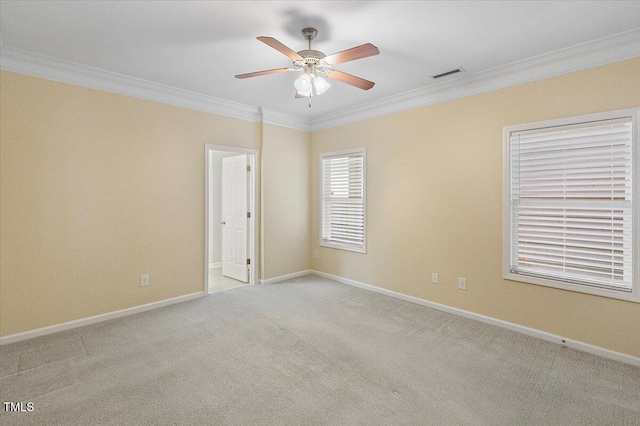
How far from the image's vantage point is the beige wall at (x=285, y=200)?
493cm

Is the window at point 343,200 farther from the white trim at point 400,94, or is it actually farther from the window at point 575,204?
the window at point 575,204

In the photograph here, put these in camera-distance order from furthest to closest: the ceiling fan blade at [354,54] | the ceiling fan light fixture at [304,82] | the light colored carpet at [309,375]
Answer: the ceiling fan light fixture at [304,82] < the ceiling fan blade at [354,54] < the light colored carpet at [309,375]

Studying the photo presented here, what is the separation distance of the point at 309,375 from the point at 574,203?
9.16ft

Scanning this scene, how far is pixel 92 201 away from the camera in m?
3.36

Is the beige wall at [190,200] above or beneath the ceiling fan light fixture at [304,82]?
beneath

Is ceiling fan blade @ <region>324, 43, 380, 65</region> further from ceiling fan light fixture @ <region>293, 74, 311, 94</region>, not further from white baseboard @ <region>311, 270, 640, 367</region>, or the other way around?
white baseboard @ <region>311, 270, 640, 367</region>

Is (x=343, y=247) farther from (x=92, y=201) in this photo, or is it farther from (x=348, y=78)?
(x=92, y=201)

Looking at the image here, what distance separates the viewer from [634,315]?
2592 millimetres

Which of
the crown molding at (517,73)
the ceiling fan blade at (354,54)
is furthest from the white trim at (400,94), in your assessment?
the ceiling fan blade at (354,54)

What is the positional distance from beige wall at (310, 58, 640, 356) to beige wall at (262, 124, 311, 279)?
78 cm

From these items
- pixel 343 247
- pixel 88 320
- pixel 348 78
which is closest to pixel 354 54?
pixel 348 78

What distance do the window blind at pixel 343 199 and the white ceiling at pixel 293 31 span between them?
1.65 metres

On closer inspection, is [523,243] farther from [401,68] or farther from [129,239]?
[129,239]

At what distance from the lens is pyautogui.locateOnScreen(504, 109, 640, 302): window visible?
8.64ft
